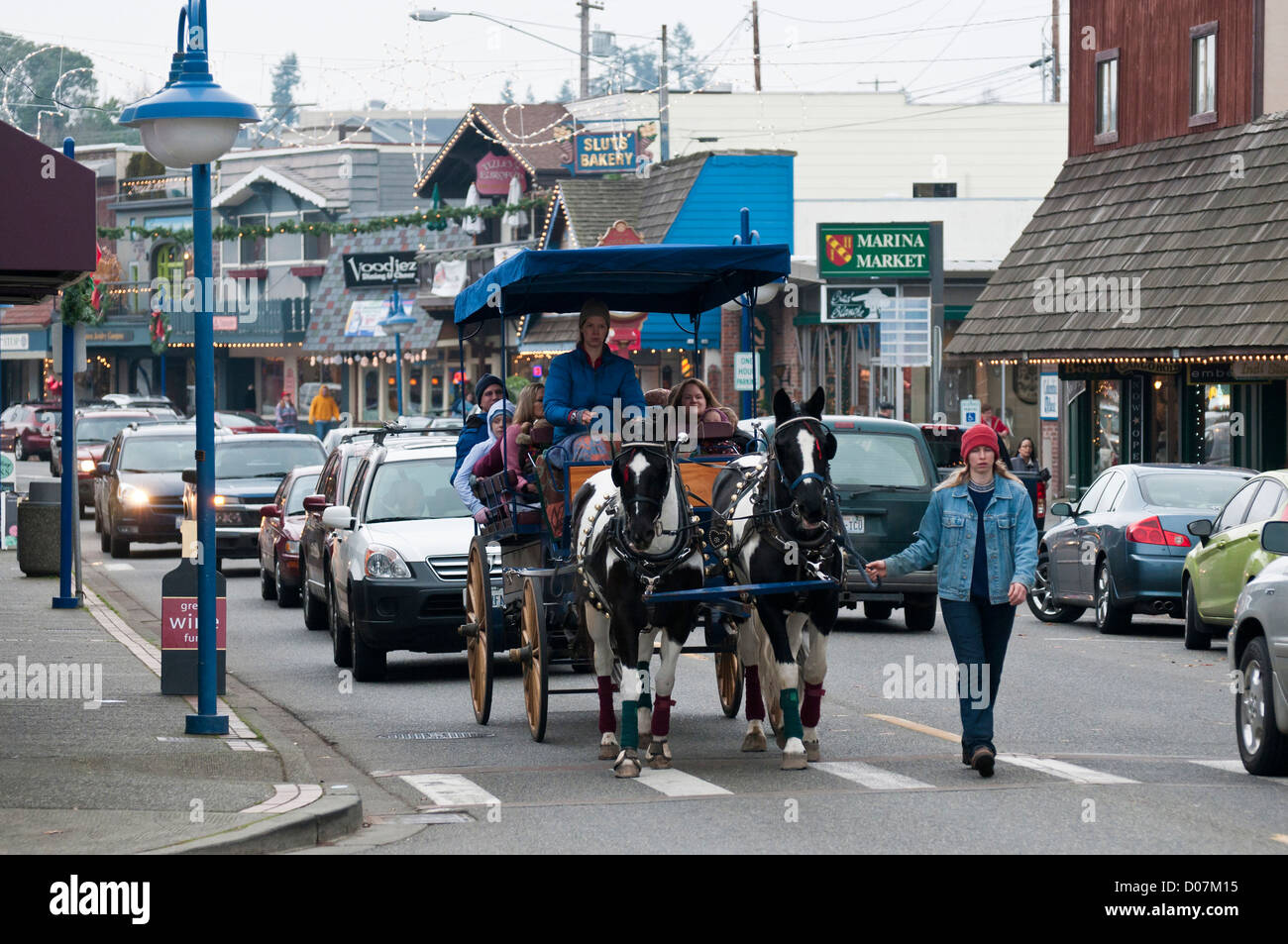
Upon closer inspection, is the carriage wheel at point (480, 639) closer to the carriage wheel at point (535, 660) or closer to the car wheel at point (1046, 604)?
the carriage wheel at point (535, 660)

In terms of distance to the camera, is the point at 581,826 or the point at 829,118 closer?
the point at 581,826

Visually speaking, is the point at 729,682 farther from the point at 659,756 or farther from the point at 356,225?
the point at 356,225

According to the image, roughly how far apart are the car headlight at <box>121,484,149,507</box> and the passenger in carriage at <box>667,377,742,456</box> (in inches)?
730

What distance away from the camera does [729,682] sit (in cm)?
1385

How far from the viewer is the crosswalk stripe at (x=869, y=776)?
10.9m

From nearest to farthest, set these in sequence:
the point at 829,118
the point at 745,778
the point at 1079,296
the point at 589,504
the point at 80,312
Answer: the point at 745,778 < the point at 589,504 < the point at 80,312 < the point at 1079,296 < the point at 829,118

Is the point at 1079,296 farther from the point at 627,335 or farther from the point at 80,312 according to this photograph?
the point at 80,312

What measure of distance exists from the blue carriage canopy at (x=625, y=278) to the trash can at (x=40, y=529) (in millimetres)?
11828

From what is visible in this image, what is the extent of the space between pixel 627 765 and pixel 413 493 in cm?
694

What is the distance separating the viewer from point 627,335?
45531mm

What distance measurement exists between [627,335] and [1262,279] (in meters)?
18.7

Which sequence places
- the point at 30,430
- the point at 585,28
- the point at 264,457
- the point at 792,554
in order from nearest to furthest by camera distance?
the point at 792,554 → the point at 264,457 → the point at 30,430 → the point at 585,28

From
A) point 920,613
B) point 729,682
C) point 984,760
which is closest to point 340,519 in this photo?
point 729,682

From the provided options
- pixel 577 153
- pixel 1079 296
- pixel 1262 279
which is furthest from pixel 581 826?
pixel 577 153
